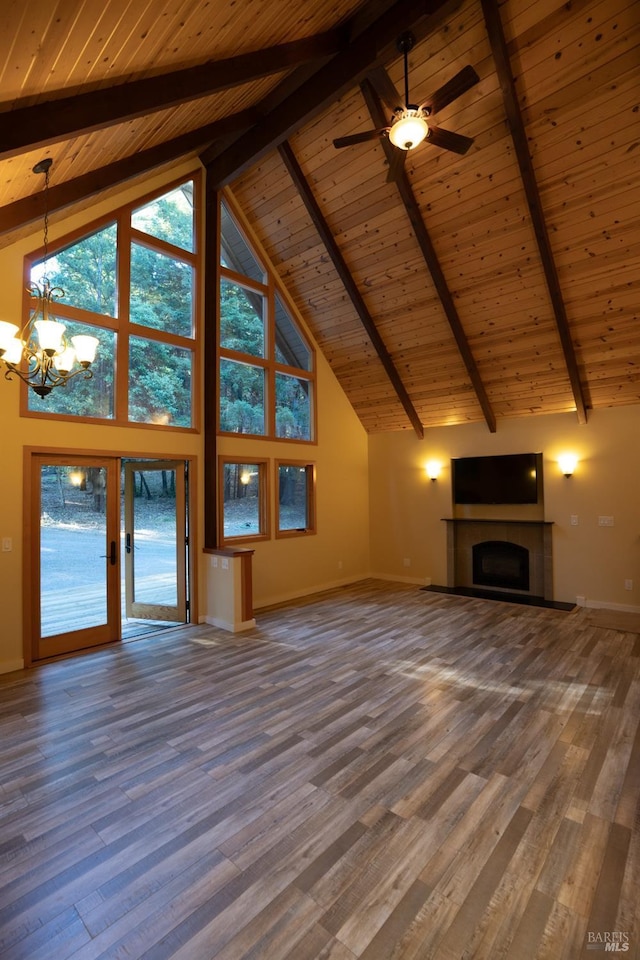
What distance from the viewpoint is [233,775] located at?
260 cm

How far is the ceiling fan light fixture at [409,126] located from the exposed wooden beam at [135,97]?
122 centimetres

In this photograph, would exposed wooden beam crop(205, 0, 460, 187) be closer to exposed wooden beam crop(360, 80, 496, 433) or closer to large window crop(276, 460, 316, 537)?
exposed wooden beam crop(360, 80, 496, 433)

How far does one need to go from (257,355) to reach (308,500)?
2444 mm

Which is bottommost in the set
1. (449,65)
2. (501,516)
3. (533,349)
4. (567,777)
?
(567,777)

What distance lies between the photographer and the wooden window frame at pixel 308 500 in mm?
6785

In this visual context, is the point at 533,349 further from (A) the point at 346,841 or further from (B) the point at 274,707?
(A) the point at 346,841

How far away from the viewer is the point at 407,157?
478cm

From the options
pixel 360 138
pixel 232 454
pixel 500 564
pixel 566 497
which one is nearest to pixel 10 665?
pixel 232 454

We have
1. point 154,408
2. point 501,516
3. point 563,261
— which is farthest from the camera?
point 501,516

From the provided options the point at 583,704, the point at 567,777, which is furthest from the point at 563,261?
the point at 567,777

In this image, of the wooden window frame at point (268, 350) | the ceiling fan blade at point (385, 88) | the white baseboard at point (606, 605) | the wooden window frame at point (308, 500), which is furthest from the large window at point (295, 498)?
the ceiling fan blade at point (385, 88)

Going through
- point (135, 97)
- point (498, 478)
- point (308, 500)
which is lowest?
point (308, 500)

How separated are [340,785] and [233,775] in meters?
0.62

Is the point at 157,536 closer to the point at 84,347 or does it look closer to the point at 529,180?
the point at 84,347
